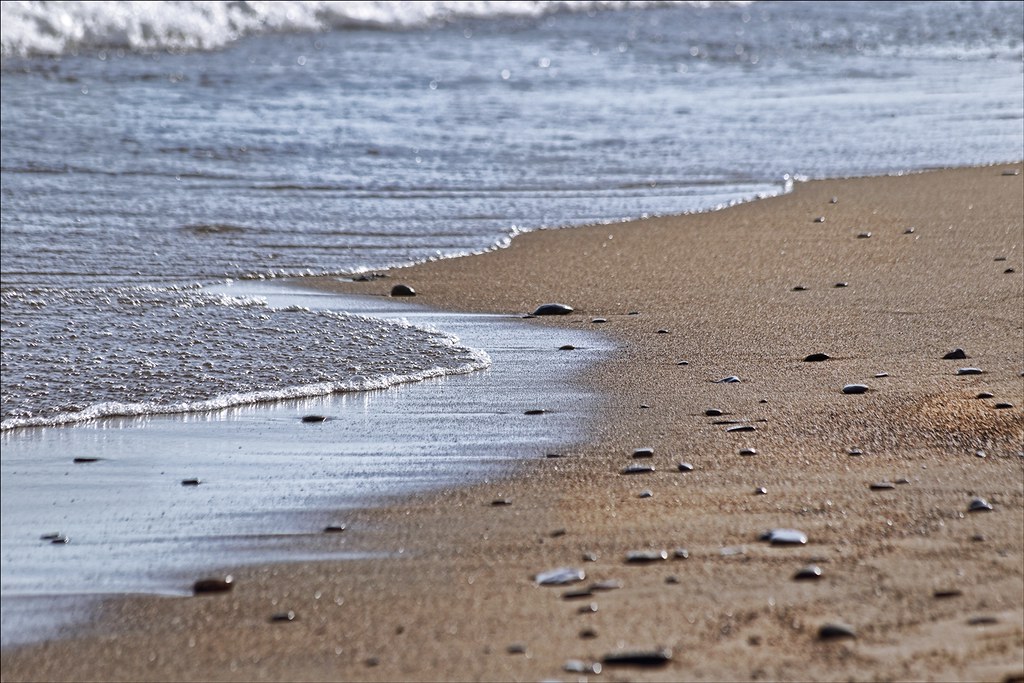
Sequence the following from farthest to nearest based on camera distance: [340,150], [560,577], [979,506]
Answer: [340,150]
[979,506]
[560,577]

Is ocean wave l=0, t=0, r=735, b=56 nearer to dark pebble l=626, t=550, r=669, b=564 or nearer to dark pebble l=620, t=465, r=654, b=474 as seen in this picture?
dark pebble l=620, t=465, r=654, b=474

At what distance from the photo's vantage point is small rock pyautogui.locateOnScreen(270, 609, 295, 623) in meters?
2.85

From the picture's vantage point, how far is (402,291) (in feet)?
20.3

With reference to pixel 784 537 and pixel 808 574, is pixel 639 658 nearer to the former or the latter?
pixel 808 574

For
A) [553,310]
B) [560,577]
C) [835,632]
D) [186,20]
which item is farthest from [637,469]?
[186,20]

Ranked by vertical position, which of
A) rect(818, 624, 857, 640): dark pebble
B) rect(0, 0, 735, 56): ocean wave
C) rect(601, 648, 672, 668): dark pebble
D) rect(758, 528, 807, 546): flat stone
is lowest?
rect(601, 648, 672, 668): dark pebble

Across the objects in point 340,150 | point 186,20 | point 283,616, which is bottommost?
point 283,616

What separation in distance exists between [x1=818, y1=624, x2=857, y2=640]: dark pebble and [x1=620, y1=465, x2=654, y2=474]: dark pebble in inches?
42.9

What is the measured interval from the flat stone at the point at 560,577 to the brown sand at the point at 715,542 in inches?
1.4

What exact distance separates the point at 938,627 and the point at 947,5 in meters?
22.4

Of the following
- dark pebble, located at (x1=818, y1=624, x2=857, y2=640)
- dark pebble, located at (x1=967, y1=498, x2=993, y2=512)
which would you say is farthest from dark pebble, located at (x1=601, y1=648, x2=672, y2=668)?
dark pebble, located at (x1=967, y1=498, x2=993, y2=512)

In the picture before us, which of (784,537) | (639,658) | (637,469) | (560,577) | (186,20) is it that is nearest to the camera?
(639,658)

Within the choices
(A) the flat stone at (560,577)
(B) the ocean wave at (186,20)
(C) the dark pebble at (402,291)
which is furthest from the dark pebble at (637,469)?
(B) the ocean wave at (186,20)

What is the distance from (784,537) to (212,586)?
3.97 feet
